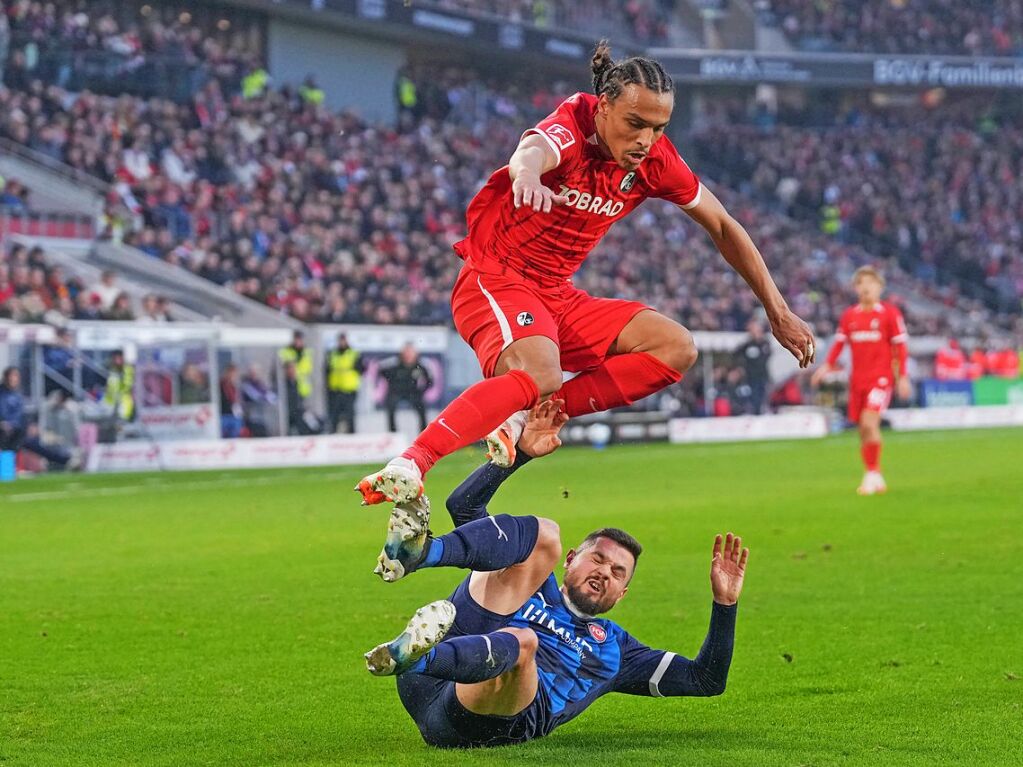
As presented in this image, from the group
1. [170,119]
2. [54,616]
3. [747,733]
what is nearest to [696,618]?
[747,733]

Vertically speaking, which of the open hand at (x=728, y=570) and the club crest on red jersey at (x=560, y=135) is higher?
the club crest on red jersey at (x=560, y=135)

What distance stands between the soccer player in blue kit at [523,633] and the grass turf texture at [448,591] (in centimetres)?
16

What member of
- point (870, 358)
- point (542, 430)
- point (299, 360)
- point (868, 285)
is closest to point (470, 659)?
point (542, 430)

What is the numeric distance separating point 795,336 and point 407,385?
57.7ft

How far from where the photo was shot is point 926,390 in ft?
113

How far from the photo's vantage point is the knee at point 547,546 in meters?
5.38

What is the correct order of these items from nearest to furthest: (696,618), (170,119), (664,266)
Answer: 1. (696,618)
2. (170,119)
3. (664,266)

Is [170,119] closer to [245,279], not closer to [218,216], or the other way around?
[218,216]

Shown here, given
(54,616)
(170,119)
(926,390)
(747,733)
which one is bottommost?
(926,390)

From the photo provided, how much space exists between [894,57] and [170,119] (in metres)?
27.8

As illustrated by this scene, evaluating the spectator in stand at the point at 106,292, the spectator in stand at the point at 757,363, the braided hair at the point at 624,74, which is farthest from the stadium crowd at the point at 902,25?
the braided hair at the point at 624,74

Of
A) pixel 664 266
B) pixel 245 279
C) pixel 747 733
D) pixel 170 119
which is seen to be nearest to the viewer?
pixel 747 733

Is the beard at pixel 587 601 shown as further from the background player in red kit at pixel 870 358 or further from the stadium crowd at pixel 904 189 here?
the stadium crowd at pixel 904 189

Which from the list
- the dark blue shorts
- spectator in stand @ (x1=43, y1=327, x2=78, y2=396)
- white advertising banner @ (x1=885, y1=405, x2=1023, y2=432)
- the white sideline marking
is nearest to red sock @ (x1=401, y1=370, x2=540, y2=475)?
the dark blue shorts
